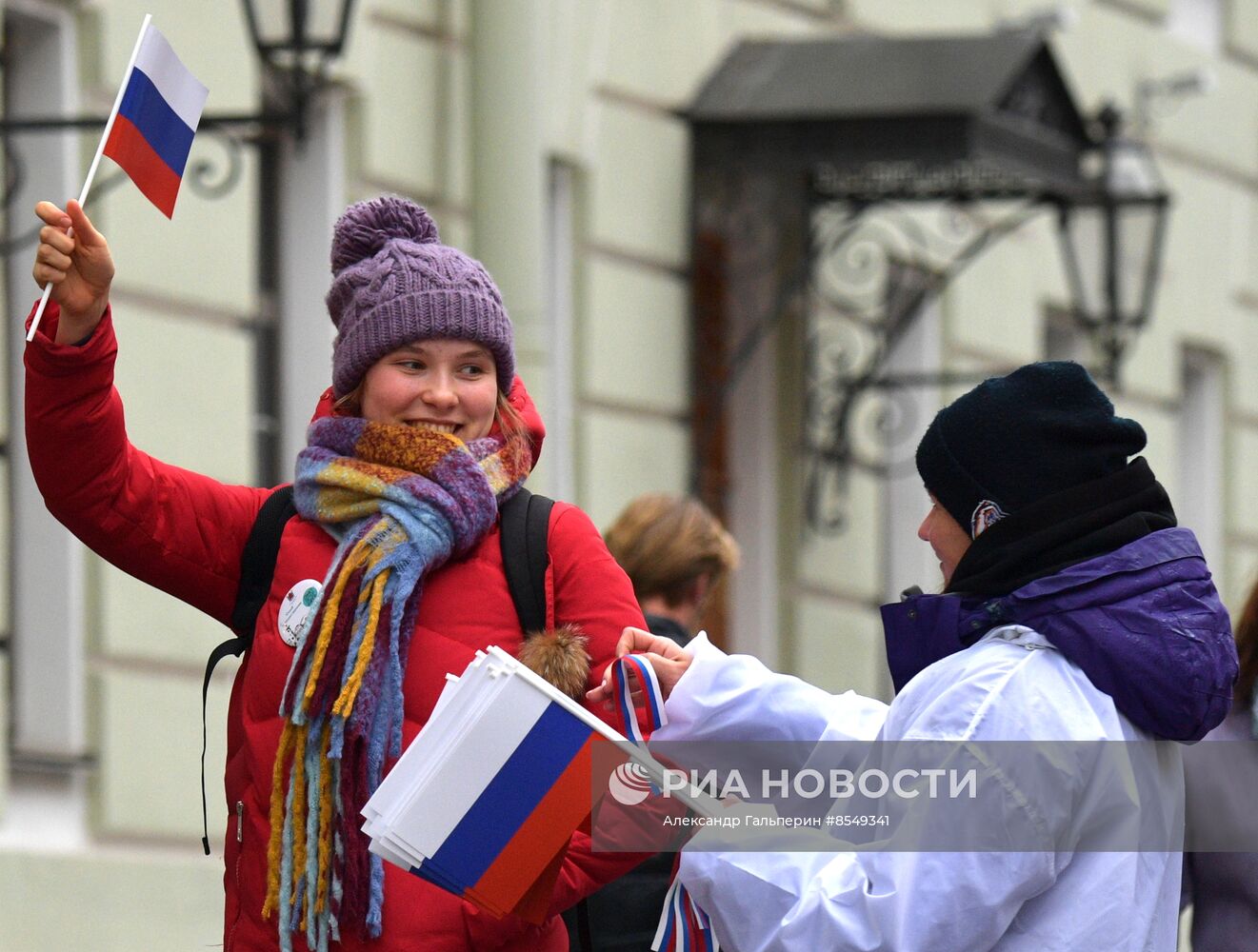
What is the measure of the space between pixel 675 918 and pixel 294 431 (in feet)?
15.5

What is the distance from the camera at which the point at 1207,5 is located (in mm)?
13281

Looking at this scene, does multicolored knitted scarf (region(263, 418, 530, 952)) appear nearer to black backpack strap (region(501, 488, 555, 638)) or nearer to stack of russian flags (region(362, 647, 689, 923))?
black backpack strap (region(501, 488, 555, 638))

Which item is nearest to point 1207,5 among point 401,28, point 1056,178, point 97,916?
point 1056,178

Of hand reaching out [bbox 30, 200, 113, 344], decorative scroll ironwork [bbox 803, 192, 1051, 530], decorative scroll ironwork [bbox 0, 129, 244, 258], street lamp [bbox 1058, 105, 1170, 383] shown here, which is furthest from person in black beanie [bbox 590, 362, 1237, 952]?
street lamp [bbox 1058, 105, 1170, 383]

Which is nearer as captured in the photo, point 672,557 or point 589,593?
point 589,593

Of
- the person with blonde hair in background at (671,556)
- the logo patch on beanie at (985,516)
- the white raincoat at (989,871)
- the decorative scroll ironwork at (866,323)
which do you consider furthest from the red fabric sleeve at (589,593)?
the decorative scroll ironwork at (866,323)

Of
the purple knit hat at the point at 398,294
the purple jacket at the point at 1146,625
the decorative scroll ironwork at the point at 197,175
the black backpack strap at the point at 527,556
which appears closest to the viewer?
the purple jacket at the point at 1146,625

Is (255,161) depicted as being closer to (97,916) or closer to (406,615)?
(97,916)

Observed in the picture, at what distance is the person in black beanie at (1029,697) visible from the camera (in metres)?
2.87

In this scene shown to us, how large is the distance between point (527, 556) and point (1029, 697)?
72cm

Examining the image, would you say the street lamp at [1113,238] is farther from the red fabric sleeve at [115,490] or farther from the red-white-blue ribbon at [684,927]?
the red-white-blue ribbon at [684,927]

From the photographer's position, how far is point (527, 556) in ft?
10.9

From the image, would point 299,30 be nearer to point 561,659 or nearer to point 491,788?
point 561,659

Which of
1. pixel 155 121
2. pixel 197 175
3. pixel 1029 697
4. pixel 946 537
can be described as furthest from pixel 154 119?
pixel 197 175
